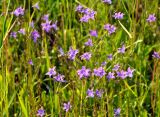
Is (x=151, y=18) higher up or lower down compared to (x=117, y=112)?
higher up

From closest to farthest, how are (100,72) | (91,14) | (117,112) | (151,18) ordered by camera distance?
(100,72) < (117,112) < (91,14) < (151,18)

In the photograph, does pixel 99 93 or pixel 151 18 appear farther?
pixel 151 18

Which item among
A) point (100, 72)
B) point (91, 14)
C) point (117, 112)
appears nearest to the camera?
point (100, 72)

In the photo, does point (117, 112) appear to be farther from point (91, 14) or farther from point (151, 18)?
point (151, 18)

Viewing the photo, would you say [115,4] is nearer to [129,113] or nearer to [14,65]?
[14,65]

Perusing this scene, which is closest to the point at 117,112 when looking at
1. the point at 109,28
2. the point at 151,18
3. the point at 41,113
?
the point at 41,113

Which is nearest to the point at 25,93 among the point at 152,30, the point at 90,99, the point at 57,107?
the point at 57,107

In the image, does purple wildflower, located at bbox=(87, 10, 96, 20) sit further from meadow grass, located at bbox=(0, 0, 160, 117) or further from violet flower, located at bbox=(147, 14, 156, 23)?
violet flower, located at bbox=(147, 14, 156, 23)

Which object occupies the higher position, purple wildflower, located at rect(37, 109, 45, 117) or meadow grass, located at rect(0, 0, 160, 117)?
meadow grass, located at rect(0, 0, 160, 117)

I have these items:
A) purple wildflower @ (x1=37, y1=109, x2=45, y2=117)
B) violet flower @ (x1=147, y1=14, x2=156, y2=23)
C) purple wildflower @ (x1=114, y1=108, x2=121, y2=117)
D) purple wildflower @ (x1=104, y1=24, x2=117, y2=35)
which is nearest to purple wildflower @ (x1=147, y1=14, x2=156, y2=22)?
violet flower @ (x1=147, y1=14, x2=156, y2=23)
